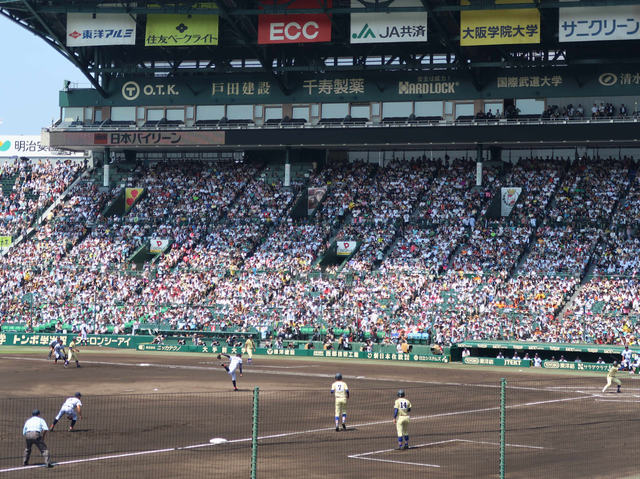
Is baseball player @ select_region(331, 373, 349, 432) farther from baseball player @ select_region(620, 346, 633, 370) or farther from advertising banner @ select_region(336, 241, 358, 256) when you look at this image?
advertising banner @ select_region(336, 241, 358, 256)

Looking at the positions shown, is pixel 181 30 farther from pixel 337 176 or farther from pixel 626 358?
pixel 626 358

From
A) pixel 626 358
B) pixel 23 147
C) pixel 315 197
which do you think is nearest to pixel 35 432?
pixel 626 358

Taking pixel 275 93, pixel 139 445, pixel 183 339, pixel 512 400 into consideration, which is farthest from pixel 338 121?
pixel 139 445

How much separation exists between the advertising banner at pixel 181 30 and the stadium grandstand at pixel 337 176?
0.48 ft

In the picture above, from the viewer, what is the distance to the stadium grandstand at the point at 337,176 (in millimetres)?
51531

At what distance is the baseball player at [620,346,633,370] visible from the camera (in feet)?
136

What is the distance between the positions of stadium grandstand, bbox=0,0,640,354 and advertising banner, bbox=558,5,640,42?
143 mm

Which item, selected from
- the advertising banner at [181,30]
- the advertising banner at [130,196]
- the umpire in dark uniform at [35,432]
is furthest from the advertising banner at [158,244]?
the umpire in dark uniform at [35,432]

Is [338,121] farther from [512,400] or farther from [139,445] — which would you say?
[139,445]

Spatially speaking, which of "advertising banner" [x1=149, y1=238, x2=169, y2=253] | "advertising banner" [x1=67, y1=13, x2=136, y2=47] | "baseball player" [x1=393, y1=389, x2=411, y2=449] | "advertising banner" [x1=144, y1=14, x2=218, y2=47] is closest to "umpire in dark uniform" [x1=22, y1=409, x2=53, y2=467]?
"baseball player" [x1=393, y1=389, x2=411, y2=449]

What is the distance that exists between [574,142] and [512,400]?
111ft

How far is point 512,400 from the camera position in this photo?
29.9 metres

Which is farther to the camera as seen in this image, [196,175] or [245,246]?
[196,175]

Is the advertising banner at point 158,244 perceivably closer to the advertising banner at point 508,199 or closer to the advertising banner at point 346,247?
the advertising banner at point 346,247
